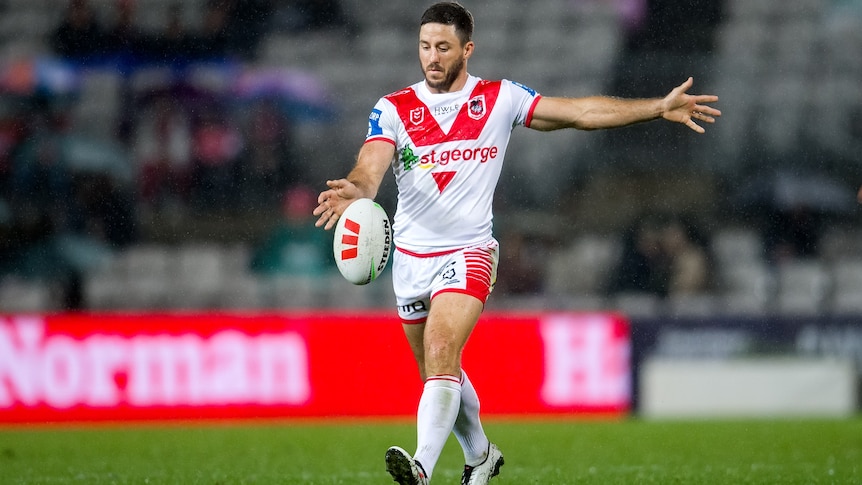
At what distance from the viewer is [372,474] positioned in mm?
7324

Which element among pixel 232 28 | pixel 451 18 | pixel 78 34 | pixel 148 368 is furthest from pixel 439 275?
pixel 78 34

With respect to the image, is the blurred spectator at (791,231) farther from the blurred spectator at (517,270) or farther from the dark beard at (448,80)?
the dark beard at (448,80)

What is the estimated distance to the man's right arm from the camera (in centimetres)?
496

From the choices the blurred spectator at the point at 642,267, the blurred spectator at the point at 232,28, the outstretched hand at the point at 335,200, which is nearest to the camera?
the outstretched hand at the point at 335,200

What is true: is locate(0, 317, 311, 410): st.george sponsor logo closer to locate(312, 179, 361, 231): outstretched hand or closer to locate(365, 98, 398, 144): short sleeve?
locate(365, 98, 398, 144): short sleeve

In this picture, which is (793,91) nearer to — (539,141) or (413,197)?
(539,141)

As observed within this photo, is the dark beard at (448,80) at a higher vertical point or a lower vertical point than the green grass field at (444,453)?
higher

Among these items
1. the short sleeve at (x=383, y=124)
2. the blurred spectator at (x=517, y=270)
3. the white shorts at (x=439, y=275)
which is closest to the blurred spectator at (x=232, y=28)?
the blurred spectator at (x=517, y=270)

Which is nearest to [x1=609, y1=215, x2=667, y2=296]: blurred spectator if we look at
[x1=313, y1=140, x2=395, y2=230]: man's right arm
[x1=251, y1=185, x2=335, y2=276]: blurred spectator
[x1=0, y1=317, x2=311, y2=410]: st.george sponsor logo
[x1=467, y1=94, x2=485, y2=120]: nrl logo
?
[x1=251, y1=185, x2=335, y2=276]: blurred spectator

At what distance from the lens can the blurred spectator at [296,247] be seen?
43.8ft

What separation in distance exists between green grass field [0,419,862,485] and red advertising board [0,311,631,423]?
0.32 meters

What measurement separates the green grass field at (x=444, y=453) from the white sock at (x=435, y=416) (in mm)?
1396

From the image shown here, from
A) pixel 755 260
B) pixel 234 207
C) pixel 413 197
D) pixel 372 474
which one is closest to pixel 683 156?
pixel 755 260

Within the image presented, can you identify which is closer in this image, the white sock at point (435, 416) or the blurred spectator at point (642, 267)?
the white sock at point (435, 416)
